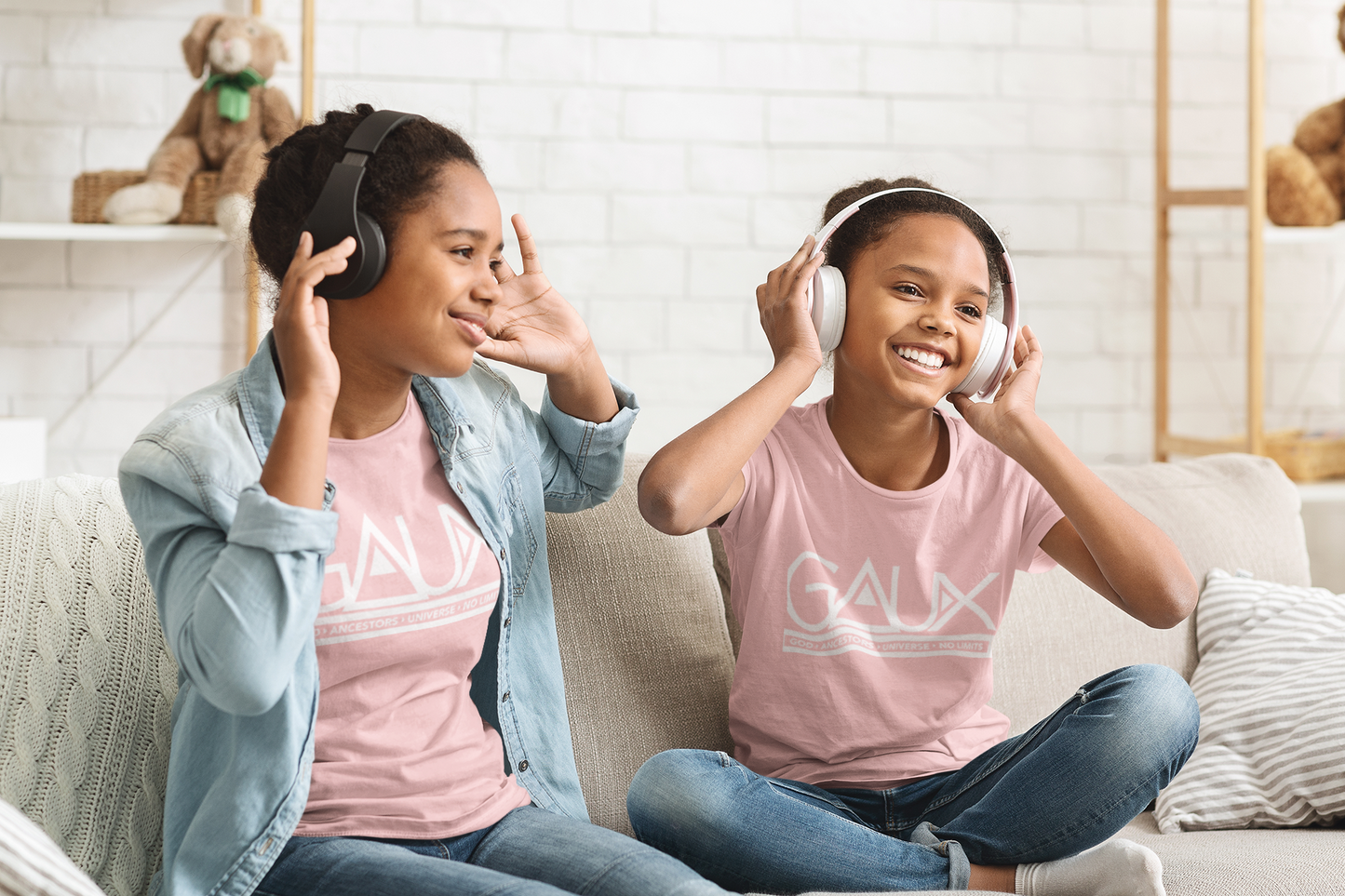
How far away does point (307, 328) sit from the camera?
3.50ft

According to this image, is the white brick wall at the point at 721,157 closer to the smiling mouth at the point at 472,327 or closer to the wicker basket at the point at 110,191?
the wicker basket at the point at 110,191

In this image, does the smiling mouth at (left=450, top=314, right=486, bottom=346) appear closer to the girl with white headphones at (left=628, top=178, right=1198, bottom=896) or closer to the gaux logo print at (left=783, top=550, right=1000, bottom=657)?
the girl with white headphones at (left=628, top=178, right=1198, bottom=896)

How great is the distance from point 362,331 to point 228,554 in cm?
26

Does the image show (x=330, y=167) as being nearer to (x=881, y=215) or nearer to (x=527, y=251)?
(x=527, y=251)

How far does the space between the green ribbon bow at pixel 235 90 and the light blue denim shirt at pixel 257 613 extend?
4.07ft

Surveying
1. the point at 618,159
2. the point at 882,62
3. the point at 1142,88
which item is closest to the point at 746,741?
the point at 618,159

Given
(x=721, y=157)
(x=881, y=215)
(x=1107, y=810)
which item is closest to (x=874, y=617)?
(x=1107, y=810)

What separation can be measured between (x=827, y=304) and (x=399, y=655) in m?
0.61

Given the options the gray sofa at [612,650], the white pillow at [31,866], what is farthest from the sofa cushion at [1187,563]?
the white pillow at [31,866]

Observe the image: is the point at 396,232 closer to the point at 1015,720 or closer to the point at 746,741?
the point at 746,741

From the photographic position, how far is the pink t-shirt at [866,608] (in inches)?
54.0

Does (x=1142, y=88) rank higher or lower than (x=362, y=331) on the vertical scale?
higher

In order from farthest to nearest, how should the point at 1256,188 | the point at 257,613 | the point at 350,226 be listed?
the point at 1256,188 < the point at 350,226 < the point at 257,613

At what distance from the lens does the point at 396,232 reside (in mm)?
1138
